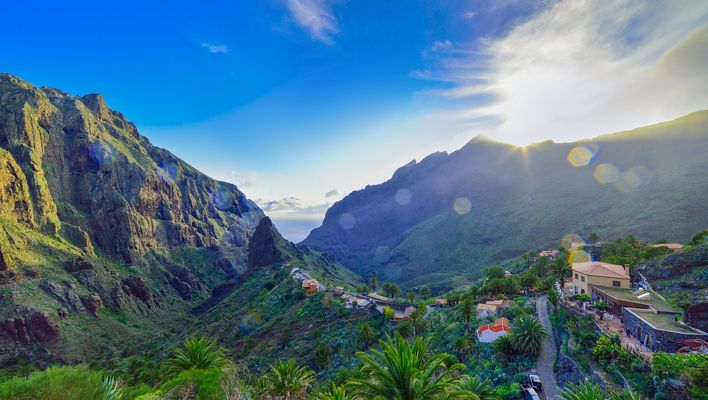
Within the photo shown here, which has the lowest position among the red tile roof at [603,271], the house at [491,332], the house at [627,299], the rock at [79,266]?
the house at [491,332]

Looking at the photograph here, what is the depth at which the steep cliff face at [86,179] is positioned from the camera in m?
109

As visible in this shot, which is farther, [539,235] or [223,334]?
[539,235]

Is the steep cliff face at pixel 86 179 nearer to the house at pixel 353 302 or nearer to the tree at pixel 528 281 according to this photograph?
the house at pixel 353 302

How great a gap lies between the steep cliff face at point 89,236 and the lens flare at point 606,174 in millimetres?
→ 172269

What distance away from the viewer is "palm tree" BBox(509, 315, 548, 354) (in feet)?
102

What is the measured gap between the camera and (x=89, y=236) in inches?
4919

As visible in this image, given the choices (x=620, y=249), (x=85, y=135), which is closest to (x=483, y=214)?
(x=620, y=249)

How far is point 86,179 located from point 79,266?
161 feet

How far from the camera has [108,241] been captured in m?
131

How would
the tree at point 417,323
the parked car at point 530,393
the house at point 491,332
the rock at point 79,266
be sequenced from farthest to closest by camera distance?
the rock at point 79,266 → the tree at point 417,323 → the house at point 491,332 → the parked car at point 530,393

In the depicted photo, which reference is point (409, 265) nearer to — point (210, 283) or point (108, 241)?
point (210, 283)

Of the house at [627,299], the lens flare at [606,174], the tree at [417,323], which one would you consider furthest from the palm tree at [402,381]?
the lens flare at [606,174]

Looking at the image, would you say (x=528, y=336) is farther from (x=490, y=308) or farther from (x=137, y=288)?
(x=137, y=288)

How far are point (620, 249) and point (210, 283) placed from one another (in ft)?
501
